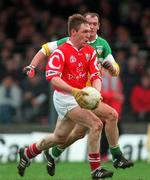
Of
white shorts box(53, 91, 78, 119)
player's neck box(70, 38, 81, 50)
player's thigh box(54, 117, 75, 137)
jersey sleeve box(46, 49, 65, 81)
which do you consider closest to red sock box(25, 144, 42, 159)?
player's thigh box(54, 117, 75, 137)

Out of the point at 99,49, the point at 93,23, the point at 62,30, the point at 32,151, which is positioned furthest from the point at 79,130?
the point at 62,30

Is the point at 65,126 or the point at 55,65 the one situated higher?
the point at 55,65

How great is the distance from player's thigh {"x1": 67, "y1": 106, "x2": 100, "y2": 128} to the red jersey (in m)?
0.34

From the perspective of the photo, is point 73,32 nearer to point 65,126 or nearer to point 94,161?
→ point 65,126

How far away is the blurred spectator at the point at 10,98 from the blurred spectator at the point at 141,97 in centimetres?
241

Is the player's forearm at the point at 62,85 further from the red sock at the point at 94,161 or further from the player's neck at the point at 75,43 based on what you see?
the red sock at the point at 94,161

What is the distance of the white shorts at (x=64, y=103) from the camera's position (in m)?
12.4

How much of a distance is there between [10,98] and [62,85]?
23.5 ft

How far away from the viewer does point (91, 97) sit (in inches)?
463

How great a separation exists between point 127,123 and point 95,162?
7.02m

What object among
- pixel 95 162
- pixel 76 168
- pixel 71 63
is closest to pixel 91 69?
pixel 71 63

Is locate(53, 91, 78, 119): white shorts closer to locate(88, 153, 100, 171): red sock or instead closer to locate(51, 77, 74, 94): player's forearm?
locate(51, 77, 74, 94): player's forearm

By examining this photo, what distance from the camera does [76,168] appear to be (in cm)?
1581

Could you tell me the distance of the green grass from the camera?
43.6 ft
